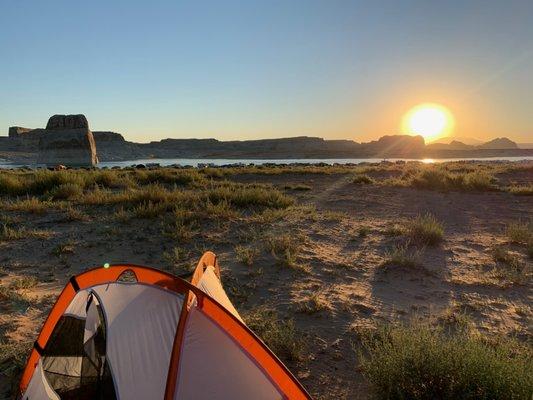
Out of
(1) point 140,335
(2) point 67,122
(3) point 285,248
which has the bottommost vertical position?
(3) point 285,248

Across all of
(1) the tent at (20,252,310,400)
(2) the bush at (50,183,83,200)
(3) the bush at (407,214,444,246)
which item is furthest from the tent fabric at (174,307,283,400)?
(2) the bush at (50,183,83,200)

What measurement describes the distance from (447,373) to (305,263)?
167 inches

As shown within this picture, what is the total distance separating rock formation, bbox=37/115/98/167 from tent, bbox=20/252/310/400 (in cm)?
9095

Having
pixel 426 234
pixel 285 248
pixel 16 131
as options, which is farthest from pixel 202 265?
pixel 16 131

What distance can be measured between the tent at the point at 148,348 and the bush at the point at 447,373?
0.94m

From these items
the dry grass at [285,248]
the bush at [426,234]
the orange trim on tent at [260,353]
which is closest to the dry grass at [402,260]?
the bush at [426,234]

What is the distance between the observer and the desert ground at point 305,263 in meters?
4.74

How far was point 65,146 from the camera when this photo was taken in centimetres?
8825

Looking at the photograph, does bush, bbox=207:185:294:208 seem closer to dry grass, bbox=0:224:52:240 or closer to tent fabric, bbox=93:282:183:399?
dry grass, bbox=0:224:52:240

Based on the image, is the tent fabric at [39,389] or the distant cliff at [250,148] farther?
the distant cliff at [250,148]

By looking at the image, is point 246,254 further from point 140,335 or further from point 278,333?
point 140,335

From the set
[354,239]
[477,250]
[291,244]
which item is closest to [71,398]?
[291,244]

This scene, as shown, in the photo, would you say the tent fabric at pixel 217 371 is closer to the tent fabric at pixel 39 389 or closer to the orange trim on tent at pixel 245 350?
the orange trim on tent at pixel 245 350

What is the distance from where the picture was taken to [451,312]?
5.55 metres
